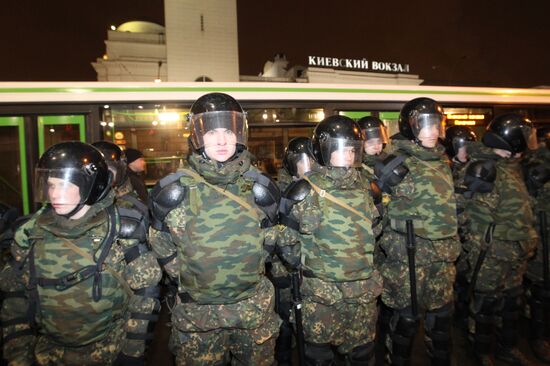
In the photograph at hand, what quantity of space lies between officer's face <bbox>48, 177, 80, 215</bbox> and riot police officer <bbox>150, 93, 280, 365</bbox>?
1.64 feet

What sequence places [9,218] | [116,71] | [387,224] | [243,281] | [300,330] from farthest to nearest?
[116,71] < [387,224] < [9,218] < [300,330] < [243,281]

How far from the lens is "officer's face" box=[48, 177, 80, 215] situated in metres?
2.14

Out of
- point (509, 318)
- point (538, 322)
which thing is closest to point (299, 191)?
point (509, 318)

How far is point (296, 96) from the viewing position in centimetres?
538

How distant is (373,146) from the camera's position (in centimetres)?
477

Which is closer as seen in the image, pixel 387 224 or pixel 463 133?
pixel 387 224

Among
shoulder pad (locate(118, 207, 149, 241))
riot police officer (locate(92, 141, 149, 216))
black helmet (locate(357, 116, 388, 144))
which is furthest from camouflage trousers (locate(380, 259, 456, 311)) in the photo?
riot police officer (locate(92, 141, 149, 216))

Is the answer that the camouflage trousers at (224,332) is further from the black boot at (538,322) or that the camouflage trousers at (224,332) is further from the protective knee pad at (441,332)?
the black boot at (538,322)

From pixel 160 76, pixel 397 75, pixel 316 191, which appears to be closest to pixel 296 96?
pixel 316 191

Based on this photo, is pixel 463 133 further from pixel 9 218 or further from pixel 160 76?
pixel 160 76

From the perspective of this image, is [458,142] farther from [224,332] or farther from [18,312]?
[18,312]

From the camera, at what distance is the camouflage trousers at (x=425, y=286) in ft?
10.5

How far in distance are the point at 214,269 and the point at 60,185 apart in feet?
3.68

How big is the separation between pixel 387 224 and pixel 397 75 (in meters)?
17.4
